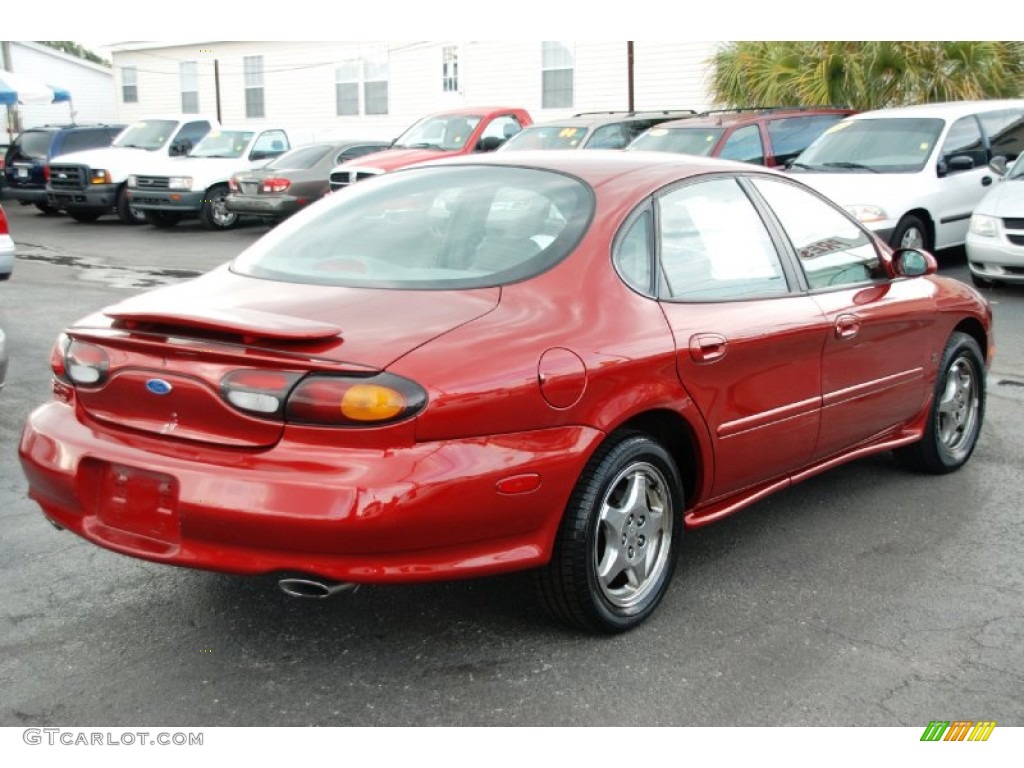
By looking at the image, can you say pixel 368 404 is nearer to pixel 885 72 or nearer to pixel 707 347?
pixel 707 347

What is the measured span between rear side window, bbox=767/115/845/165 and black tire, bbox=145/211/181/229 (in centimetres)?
996

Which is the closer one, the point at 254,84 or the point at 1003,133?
the point at 1003,133

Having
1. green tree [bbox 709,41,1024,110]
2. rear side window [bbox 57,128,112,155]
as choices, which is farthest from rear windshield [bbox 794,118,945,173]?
rear side window [bbox 57,128,112,155]

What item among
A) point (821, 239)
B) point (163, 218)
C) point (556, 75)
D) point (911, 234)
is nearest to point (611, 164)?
point (821, 239)

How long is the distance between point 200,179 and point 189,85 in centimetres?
1487

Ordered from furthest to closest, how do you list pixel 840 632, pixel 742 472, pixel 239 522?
pixel 742 472, pixel 840 632, pixel 239 522

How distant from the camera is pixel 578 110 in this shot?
23.8 meters

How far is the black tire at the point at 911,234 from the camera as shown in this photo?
11.3m

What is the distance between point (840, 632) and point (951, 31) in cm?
1429

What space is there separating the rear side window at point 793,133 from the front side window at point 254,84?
19120 mm

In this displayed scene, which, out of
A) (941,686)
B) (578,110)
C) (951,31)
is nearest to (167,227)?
(578,110)

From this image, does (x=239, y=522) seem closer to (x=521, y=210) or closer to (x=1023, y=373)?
(x=521, y=210)

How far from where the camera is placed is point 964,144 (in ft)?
40.2

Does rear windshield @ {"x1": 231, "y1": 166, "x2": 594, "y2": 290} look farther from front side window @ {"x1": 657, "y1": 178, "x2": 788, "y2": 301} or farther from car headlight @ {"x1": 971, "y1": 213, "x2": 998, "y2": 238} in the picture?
car headlight @ {"x1": 971, "y1": 213, "x2": 998, "y2": 238}
